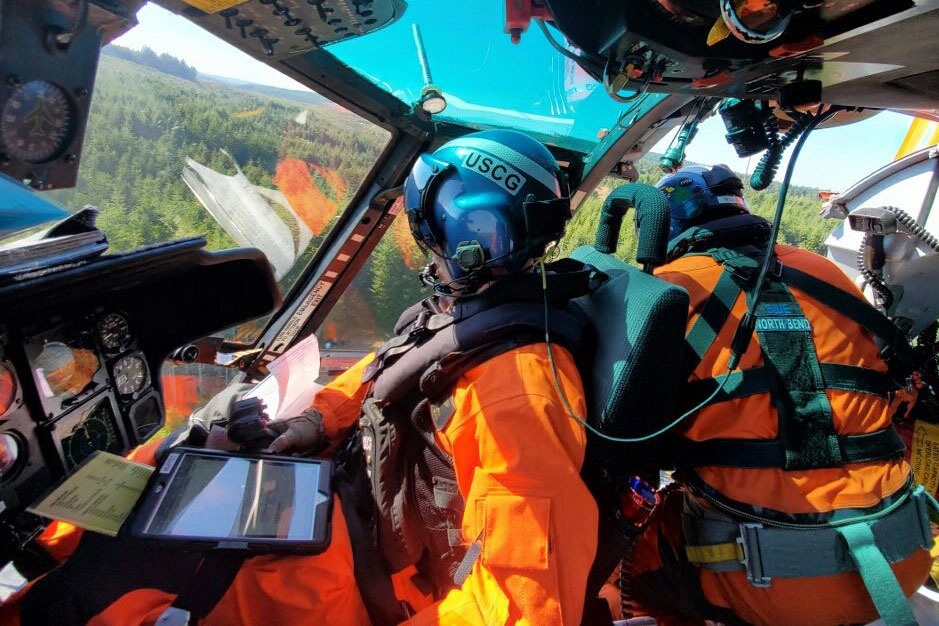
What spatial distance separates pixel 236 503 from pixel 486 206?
1.00 meters

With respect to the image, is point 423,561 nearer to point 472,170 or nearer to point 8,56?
point 472,170

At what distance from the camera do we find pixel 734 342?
1437 mm

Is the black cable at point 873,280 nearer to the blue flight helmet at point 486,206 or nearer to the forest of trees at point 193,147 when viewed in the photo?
the forest of trees at point 193,147

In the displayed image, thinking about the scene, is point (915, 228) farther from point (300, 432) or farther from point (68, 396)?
point (68, 396)

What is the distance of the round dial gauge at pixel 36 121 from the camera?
849 millimetres

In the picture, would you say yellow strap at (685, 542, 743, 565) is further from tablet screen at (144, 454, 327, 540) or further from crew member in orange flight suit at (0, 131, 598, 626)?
tablet screen at (144, 454, 327, 540)

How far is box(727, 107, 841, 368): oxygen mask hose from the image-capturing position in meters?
1.37

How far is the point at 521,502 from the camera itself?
1.05 m

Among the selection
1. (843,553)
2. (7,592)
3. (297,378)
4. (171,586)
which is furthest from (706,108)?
(7,592)

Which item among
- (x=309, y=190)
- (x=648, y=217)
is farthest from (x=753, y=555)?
(x=309, y=190)

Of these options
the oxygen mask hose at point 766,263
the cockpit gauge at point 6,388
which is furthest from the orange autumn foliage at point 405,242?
the cockpit gauge at point 6,388

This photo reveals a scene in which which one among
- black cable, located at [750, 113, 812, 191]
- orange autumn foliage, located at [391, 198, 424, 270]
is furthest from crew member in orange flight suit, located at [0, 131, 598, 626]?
orange autumn foliage, located at [391, 198, 424, 270]

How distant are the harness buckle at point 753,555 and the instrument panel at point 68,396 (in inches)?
65.2

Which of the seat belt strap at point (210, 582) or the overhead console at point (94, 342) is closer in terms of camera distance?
the overhead console at point (94, 342)
